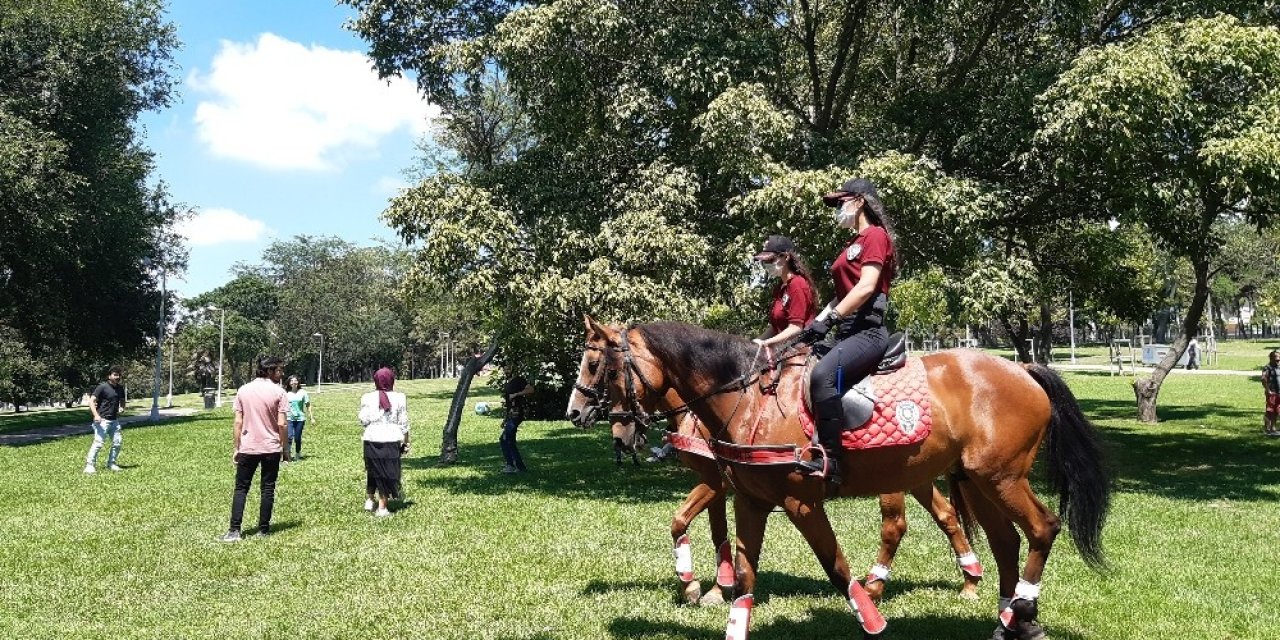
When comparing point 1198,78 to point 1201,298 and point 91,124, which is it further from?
point 91,124

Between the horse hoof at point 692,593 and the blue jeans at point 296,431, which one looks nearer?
the horse hoof at point 692,593

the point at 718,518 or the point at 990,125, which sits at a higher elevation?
the point at 990,125

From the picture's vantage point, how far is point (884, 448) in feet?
19.2

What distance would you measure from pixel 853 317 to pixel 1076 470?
2.29m

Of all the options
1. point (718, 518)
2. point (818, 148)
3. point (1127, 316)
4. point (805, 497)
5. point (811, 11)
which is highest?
point (811, 11)

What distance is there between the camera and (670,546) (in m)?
10.2

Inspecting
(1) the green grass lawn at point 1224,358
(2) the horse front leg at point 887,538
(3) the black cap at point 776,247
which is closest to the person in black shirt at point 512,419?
(2) the horse front leg at point 887,538

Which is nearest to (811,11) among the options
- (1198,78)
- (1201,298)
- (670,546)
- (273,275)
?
(1198,78)

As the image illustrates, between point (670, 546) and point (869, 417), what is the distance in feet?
16.3

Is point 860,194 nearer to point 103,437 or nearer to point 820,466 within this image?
point 820,466

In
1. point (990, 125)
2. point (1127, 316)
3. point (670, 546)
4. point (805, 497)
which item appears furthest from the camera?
point (1127, 316)

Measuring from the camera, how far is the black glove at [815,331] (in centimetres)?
560

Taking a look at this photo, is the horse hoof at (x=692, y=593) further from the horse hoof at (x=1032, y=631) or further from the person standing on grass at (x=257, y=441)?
the person standing on grass at (x=257, y=441)

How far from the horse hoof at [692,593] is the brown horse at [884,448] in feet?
4.94
